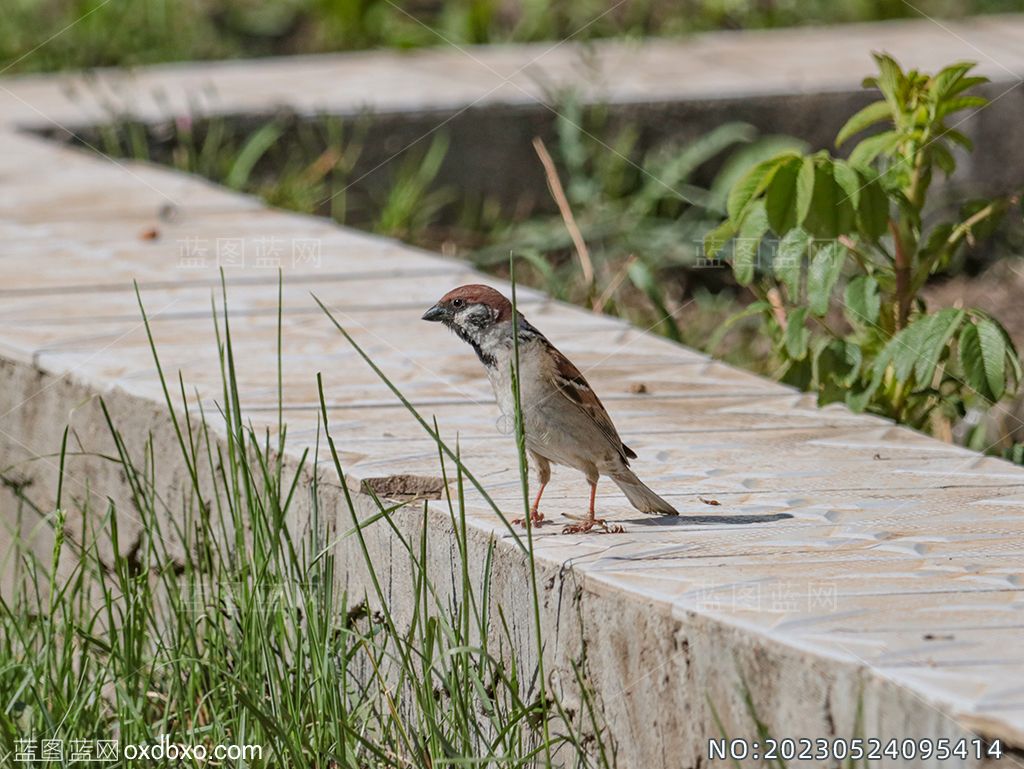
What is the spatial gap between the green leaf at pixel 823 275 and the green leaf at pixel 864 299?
0.08 metres

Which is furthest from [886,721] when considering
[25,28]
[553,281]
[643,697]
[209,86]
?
[25,28]

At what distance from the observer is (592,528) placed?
2674 millimetres

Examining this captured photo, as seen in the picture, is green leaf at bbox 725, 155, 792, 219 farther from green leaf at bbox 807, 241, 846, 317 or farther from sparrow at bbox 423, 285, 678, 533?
sparrow at bbox 423, 285, 678, 533

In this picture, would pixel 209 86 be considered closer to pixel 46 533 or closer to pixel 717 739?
pixel 46 533

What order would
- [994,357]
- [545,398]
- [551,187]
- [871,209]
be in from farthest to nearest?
1. [551,187]
2. [871,209]
3. [994,357]
4. [545,398]

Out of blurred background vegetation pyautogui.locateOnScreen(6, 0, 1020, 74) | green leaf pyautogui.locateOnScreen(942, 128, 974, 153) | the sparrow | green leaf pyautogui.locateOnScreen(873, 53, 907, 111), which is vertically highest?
blurred background vegetation pyautogui.locateOnScreen(6, 0, 1020, 74)

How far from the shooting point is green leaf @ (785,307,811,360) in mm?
3498

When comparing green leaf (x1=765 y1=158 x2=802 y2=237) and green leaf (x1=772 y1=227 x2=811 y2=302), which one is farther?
green leaf (x1=772 y1=227 x2=811 y2=302)

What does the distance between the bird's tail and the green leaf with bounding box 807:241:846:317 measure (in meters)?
0.82

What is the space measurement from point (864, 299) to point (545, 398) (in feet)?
3.60

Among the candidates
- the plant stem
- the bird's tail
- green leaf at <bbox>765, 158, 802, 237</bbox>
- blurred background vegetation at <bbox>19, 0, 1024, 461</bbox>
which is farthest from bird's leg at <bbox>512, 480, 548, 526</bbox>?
blurred background vegetation at <bbox>19, 0, 1024, 461</bbox>

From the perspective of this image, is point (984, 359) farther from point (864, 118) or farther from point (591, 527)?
point (591, 527)

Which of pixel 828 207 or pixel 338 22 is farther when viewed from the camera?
pixel 338 22

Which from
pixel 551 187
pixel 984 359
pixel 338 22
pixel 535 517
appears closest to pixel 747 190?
pixel 984 359
